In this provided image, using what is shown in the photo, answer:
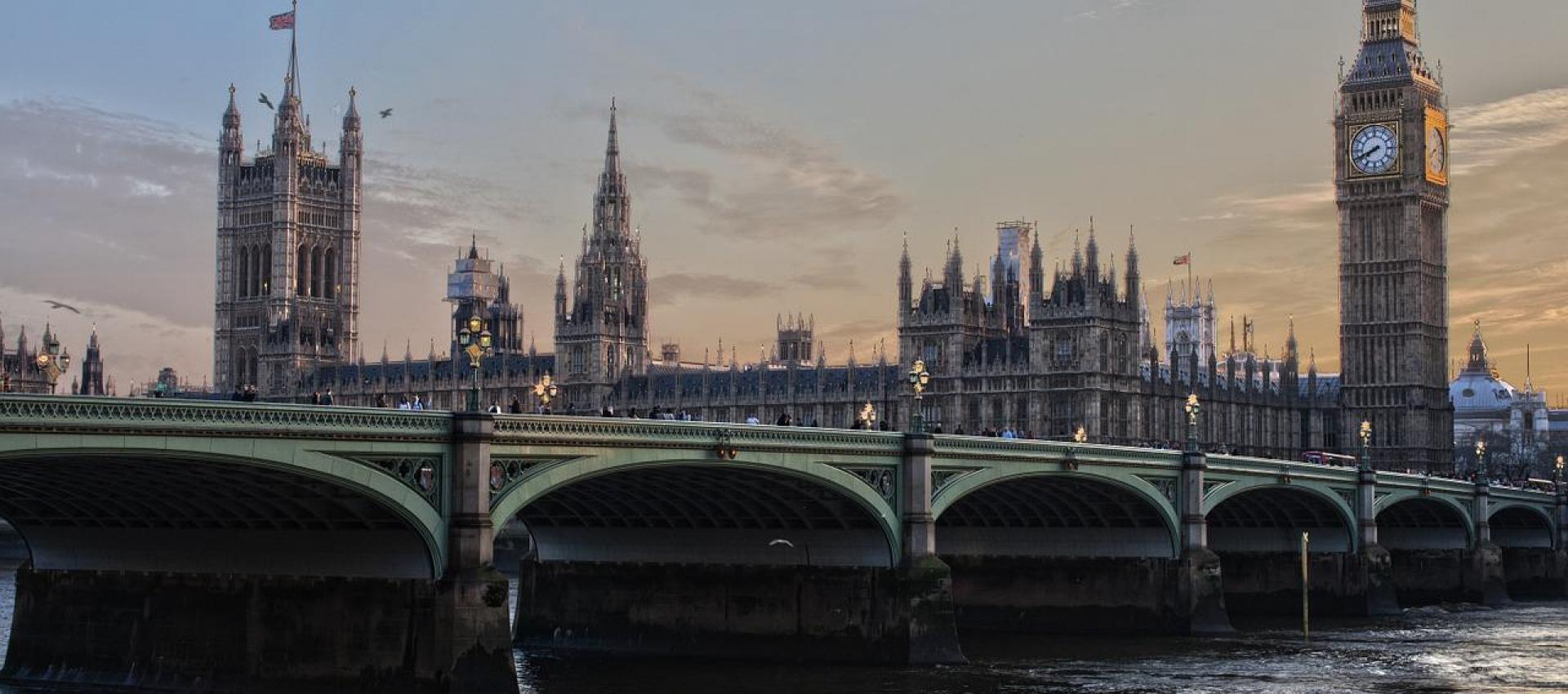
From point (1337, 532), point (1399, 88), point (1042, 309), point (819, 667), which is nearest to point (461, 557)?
point (819, 667)

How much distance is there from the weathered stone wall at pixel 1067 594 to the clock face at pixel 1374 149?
92.1m

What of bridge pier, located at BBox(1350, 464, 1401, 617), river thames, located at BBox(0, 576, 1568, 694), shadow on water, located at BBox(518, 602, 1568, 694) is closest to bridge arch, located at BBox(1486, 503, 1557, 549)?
bridge pier, located at BBox(1350, 464, 1401, 617)

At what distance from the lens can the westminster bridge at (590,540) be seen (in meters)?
53.4

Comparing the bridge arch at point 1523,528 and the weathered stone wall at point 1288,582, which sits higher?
the bridge arch at point 1523,528

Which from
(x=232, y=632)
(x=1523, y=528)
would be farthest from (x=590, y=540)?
(x=1523, y=528)

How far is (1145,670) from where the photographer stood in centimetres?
7362

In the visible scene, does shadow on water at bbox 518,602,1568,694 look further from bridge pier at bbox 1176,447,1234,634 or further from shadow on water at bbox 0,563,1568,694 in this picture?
bridge pier at bbox 1176,447,1234,634

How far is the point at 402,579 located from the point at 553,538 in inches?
846

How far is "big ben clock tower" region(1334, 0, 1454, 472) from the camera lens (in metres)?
172

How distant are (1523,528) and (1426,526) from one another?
1675cm

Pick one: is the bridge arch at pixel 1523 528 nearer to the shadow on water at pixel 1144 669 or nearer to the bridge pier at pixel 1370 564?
the bridge pier at pixel 1370 564

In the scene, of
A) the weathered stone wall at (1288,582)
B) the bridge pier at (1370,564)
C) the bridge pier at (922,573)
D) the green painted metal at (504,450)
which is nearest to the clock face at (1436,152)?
the bridge pier at (1370,564)

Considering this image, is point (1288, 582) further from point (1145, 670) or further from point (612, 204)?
point (612, 204)

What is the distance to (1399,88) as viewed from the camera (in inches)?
6742
